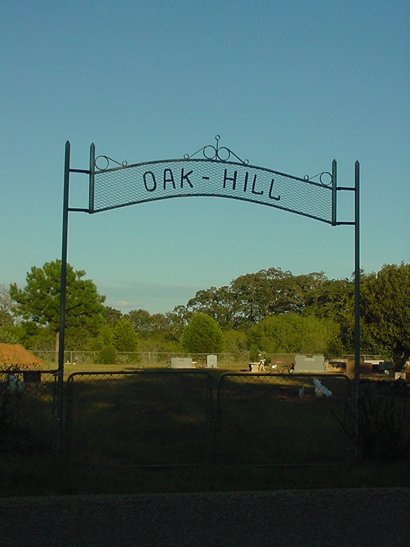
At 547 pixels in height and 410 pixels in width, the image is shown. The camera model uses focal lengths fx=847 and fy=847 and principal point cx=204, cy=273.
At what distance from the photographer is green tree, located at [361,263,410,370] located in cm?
4956

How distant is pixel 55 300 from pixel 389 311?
27.7 m

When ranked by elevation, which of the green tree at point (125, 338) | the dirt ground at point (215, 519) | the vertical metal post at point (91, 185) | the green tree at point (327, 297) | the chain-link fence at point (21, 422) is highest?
the green tree at point (327, 297)

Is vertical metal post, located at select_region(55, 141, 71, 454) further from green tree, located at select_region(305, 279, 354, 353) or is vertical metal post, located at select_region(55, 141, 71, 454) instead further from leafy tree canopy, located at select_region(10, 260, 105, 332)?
green tree, located at select_region(305, 279, 354, 353)

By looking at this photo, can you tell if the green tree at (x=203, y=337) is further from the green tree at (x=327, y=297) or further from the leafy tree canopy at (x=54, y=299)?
the green tree at (x=327, y=297)

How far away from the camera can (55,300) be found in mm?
66062

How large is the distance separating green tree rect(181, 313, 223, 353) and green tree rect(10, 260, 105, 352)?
32.0 ft

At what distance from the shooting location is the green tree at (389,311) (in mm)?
49562

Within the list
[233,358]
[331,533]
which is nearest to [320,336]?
[233,358]

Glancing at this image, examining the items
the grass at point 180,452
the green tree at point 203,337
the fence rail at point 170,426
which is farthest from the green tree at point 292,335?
the grass at point 180,452

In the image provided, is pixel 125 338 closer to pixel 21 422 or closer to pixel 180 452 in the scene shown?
pixel 180 452

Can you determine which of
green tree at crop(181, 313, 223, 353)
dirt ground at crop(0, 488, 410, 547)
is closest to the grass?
dirt ground at crop(0, 488, 410, 547)

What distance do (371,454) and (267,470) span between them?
1.58 metres

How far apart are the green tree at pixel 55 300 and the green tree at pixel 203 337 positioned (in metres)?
9.75

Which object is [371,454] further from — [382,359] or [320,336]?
[320,336]
